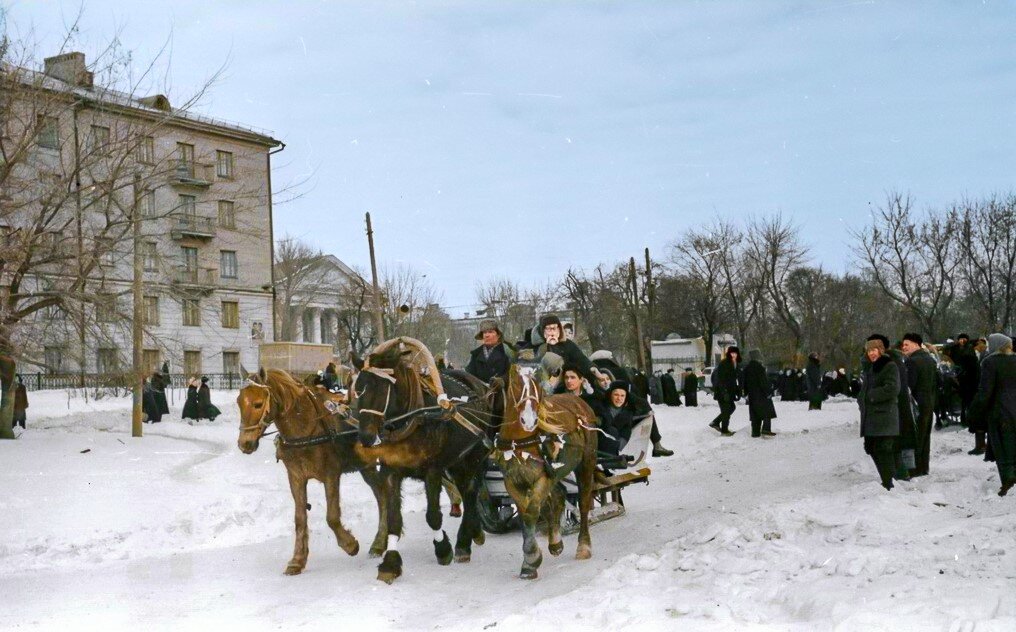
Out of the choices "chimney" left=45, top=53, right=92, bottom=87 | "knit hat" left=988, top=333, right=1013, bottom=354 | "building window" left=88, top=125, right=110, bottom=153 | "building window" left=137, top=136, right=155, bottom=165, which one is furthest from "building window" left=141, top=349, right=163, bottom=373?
"knit hat" left=988, top=333, right=1013, bottom=354

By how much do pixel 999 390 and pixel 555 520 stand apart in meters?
5.84

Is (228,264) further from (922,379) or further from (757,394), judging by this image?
(922,379)

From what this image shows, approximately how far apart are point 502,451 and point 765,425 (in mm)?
15003

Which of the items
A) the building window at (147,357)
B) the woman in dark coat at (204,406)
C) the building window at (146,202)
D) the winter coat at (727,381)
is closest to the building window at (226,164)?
the building window at (146,202)

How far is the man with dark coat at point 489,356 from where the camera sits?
37.4ft

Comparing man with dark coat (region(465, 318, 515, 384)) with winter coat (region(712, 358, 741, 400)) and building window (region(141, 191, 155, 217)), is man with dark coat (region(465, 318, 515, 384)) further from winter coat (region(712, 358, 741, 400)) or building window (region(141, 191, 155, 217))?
winter coat (region(712, 358, 741, 400))

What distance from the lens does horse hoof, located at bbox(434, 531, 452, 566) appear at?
33.2 ft

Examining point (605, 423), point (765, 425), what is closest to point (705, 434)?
point (765, 425)

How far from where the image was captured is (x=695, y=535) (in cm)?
984

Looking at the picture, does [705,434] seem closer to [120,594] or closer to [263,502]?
[263,502]

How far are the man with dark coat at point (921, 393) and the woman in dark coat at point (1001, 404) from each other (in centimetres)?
113

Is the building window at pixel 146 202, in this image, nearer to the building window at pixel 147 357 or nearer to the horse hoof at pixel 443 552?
the building window at pixel 147 357

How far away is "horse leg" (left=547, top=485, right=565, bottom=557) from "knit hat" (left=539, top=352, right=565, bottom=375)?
1.11 metres

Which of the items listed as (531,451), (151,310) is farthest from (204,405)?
(531,451)
